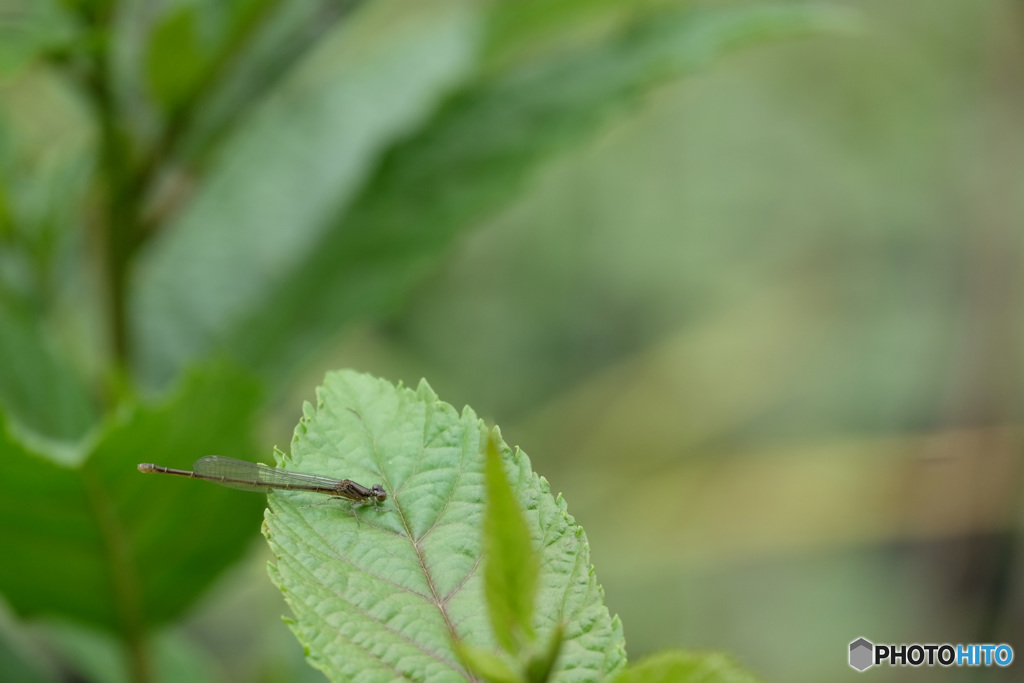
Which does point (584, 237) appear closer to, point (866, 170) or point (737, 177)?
point (737, 177)

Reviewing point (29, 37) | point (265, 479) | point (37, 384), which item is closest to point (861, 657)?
point (265, 479)

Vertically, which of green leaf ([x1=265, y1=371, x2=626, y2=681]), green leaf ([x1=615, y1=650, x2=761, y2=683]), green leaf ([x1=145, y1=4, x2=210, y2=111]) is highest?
green leaf ([x1=145, y1=4, x2=210, y2=111])

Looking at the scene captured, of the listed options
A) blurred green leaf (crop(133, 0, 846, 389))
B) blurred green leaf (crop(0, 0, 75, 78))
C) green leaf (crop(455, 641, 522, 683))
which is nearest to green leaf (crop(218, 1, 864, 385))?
blurred green leaf (crop(133, 0, 846, 389))

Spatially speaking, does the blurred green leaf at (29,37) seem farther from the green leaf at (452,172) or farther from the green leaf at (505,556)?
the green leaf at (505,556)

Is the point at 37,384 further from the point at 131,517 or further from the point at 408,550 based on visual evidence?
the point at 408,550

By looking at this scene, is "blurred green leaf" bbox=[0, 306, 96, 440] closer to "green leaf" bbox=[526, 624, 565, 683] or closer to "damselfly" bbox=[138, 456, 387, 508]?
"damselfly" bbox=[138, 456, 387, 508]

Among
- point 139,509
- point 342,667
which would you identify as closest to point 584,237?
point 139,509
